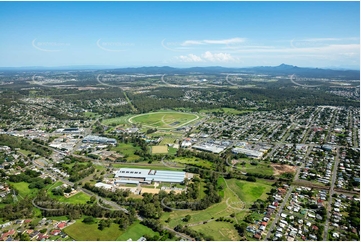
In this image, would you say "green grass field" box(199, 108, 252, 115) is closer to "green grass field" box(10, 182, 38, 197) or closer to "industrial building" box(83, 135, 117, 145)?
"industrial building" box(83, 135, 117, 145)

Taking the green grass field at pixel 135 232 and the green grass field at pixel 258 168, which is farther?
the green grass field at pixel 258 168

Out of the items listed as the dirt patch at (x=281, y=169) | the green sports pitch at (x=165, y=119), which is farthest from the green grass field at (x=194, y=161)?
the green sports pitch at (x=165, y=119)

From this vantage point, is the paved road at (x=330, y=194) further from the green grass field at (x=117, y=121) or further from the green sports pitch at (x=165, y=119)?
the green grass field at (x=117, y=121)

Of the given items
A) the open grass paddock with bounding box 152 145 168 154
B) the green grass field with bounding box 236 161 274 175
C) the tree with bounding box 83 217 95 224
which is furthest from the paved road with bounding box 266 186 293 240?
the open grass paddock with bounding box 152 145 168 154

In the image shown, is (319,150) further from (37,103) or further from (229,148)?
(37,103)

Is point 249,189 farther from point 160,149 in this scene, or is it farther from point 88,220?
point 160,149

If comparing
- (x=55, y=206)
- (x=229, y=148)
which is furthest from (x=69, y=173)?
(x=229, y=148)

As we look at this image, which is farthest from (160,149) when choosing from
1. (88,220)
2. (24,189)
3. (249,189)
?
(88,220)
